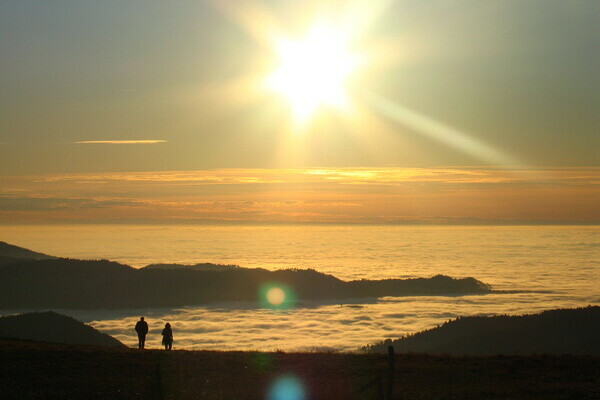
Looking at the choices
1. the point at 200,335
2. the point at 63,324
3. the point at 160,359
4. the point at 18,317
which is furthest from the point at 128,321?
the point at 160,359

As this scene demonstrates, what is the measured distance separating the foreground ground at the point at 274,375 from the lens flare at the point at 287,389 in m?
0.04

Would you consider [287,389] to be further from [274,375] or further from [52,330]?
[52,330]

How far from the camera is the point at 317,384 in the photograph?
952 inches

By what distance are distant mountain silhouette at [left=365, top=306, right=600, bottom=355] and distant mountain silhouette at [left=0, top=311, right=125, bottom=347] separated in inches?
1756

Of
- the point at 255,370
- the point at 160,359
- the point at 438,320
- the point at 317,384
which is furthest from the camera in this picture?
the point at 438,320

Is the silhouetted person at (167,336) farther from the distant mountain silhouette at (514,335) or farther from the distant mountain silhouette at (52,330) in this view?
the distant mountain silhouette at (514,335)

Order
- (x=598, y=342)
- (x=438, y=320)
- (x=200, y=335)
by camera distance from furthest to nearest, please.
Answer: (x=438, y=320) → (x=200, y=335) → (x=598, y=342)

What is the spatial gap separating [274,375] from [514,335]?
9679cm

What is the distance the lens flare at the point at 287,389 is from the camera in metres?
21.1

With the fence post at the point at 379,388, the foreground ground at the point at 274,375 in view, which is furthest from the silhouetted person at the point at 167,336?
the fence post at the point at 379,388

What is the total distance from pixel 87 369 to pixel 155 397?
10.2 metres

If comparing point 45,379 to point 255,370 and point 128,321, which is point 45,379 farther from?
point 128,321

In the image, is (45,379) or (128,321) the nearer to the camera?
(45,379)

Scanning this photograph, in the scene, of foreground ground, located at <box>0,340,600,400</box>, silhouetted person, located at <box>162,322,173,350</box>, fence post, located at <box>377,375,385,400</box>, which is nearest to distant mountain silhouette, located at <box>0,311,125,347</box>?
silhouetted person, located at <box>162,322,173,350</box>
